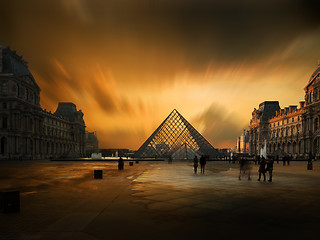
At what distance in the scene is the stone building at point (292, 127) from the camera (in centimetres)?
5762

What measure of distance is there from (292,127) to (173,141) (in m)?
44.4

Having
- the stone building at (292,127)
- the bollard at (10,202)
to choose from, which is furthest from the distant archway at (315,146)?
the bollard at (10,202)

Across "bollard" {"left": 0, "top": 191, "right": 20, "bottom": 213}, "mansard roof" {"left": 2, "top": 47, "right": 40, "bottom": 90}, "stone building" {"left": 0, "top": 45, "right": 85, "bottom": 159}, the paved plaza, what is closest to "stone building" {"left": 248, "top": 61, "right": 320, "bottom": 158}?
the paved plaza

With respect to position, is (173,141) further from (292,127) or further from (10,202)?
(292,127)

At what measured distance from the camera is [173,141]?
45.1 meters

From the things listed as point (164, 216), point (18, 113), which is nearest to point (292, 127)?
point (18, 113)

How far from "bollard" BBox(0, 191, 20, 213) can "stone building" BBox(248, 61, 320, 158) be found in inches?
1720

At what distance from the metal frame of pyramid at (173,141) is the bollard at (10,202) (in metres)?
37.0

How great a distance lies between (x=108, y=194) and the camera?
8.69 m

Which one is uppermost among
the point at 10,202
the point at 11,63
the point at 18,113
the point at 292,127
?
the point at 11,63

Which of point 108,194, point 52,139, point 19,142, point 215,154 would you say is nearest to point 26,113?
point 19,142

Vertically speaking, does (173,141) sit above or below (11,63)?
below

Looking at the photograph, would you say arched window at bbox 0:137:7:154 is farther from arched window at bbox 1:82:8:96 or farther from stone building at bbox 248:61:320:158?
stone building at bbox 248:61:320:158

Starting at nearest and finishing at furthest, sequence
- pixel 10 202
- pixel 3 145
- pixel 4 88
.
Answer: pixel 10 202 < pixel 3 145 < pixel 4 88
